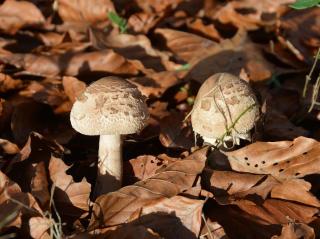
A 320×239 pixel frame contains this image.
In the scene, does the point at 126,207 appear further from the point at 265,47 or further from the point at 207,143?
the point at 265,47

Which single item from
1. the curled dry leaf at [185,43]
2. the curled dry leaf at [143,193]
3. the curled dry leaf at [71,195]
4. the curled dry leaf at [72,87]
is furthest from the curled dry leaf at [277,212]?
the curled dry leaf at [185,43]

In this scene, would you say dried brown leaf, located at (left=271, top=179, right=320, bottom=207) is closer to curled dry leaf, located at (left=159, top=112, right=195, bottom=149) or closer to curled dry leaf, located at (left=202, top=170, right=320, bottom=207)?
curled dry leaf, located at (left=202, top=170, right=320, bottom=207)

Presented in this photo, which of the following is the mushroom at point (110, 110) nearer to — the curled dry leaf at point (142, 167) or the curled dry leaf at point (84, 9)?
the curled dry leaf at point (142, 167)

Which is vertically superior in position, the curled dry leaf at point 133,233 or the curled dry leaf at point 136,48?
→ the curled dry leaf at point 136,48

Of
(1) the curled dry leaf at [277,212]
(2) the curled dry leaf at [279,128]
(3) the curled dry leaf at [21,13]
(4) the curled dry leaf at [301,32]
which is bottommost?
(1) the curled dry leaf at [277,212]

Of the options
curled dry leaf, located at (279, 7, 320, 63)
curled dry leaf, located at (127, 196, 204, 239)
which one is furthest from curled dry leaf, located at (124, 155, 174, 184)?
curled dry leaf, located at (279, 7, 320, 63)

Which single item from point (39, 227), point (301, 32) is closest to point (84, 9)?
point (301, 32)
